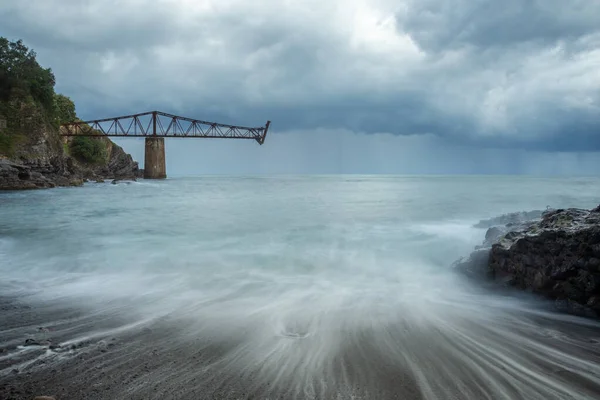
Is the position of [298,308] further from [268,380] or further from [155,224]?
[155,224]

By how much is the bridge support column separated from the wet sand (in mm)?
76772

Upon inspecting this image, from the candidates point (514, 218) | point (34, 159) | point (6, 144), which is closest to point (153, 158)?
point (34, 159)

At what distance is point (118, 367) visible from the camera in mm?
3527

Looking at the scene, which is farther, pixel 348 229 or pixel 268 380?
pixel 348 229

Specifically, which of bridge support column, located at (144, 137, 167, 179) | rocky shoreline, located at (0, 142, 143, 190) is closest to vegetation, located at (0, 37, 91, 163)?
rocky shoreline, located at (0, 142, 143, 190)

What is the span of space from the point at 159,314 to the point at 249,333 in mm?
1488

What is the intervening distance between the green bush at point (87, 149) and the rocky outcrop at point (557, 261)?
236 feet

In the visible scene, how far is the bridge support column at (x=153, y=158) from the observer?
76.2m

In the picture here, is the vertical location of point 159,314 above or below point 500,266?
below

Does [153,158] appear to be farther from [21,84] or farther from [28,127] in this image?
[28,127]

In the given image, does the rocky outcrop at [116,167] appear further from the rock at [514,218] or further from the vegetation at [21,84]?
the rock at [514,218]

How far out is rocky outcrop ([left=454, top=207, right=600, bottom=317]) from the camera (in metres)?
5.22

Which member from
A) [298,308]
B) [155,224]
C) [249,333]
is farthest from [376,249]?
[155,224]

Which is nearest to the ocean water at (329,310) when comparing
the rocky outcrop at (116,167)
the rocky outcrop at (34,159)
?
the rocky outcrop at (34,159)
